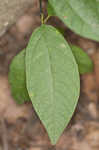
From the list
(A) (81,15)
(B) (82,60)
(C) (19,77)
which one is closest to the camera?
(A) (81,15)

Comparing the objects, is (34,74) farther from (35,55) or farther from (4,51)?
(4,51)

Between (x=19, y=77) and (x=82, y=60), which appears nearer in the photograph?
(x=19, y=77)

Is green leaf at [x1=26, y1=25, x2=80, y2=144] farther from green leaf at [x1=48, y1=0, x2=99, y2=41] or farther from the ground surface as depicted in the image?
the ground surface

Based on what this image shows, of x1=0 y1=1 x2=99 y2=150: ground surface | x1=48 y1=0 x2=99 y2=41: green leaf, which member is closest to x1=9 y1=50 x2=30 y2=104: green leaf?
x1=48 y1=0 x2=99 y2=41: green leaf

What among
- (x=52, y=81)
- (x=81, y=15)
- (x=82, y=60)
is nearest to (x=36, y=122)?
(x=82, y=60)

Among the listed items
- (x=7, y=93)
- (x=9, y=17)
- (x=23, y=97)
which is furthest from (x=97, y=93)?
(x=9, y=17)

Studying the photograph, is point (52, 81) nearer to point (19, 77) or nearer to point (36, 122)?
point (19, 77)

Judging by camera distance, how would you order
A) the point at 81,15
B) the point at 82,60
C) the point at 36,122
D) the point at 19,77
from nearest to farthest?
the point at 81,15 → the point at 19,77 → the point at 82,60 → the point at 36,122
